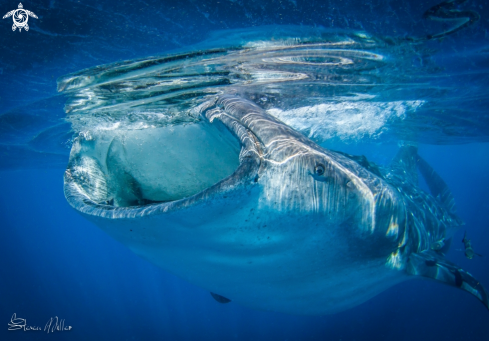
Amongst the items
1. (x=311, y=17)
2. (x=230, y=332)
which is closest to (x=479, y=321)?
(x=230, y=332)

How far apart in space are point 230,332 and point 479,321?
18967 mm

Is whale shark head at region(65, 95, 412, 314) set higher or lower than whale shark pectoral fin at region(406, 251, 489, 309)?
higher

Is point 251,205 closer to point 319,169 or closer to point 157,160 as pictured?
point 319,169

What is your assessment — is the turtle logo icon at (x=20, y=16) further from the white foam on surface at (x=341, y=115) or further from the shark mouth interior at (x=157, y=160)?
the white foam on surface at (x=341, y=115)

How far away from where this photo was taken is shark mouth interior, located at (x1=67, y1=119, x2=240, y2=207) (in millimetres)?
2764

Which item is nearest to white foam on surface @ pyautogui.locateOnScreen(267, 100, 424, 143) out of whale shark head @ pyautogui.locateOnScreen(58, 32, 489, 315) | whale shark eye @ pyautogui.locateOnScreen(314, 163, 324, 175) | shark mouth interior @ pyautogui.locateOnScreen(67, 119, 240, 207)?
whale shark head @ pyautogui.locateOnScreen(58, 32, 489, 315)

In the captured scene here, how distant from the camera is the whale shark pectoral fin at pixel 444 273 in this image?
2.98 metres

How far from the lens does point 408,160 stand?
9.03m

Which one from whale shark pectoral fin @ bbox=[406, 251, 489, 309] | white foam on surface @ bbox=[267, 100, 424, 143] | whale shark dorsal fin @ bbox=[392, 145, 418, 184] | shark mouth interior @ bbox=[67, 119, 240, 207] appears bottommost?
whale shark pectoral fin @ bbox=[406, 251, 489, 309]

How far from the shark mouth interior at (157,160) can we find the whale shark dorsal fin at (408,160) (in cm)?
768

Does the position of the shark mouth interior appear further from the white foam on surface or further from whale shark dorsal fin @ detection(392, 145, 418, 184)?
whale shark dorsal fin @ detection(392, 145, 418, 184)

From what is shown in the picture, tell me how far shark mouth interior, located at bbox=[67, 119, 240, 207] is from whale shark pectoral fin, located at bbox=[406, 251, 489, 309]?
255 cm

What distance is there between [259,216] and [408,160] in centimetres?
943

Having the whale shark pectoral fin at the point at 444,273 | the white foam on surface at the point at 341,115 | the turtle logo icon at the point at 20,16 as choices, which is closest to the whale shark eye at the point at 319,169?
the whale shark pectoral fin at the point at 444,273
